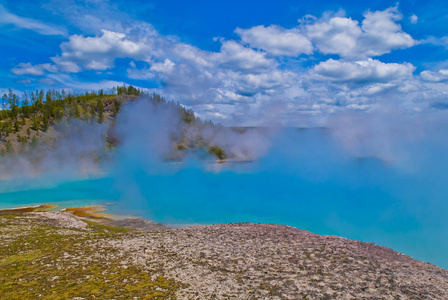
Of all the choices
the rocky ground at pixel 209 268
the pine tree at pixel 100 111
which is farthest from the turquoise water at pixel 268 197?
the pine tree at pixel 100 111

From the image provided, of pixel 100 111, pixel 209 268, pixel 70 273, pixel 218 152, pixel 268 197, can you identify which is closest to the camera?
pixel 70 273

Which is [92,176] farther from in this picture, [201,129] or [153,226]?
[201,129]

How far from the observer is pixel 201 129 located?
99.4 meters

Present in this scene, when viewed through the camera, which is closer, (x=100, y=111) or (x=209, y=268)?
(x=209, y=268)

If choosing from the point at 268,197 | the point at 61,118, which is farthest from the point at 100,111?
the point at 268,197

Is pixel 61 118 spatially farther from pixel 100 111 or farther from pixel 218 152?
pixel 218 152

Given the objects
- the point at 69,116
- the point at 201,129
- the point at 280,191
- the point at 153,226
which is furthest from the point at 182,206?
the point at 69,116

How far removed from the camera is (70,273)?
32.6 ft

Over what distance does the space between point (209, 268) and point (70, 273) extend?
4.52 metres

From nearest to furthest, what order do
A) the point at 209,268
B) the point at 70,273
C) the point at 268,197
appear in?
the point at 70,273 → the point at 209,268 → the point at 268,197

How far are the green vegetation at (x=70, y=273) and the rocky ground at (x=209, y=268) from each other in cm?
3

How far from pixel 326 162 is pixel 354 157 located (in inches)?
249

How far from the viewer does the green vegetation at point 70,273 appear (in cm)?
860

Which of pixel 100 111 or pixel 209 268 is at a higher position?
pixel 100 111
